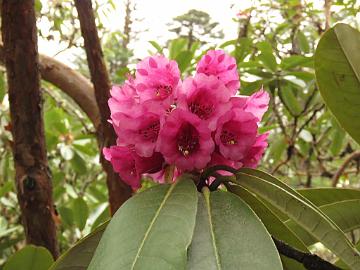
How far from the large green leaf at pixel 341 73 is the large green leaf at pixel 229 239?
0.25 m

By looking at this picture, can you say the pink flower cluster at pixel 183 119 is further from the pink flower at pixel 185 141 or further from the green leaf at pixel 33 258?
the green leaf at pixel 33 258

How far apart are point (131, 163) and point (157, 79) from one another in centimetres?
13

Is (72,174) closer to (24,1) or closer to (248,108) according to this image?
(24,1)

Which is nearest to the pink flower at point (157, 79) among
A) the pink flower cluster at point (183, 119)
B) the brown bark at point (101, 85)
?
the pink flower cluster at point (183, 119)

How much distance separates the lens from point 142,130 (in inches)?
27.9

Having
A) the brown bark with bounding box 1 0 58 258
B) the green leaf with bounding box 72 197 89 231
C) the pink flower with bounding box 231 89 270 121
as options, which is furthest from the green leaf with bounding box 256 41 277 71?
the pink flower with bounding box 231 89 270 121

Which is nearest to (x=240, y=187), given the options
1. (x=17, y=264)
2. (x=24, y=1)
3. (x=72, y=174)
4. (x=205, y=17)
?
(x=17, y=264)

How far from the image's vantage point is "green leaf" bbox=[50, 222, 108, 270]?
2.21 ft

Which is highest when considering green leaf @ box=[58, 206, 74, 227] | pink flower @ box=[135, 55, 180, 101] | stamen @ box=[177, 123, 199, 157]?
pink flower @ box=[135, 55, 180, 101]

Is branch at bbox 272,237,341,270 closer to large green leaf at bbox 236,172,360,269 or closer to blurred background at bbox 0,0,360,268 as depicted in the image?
large green leaf at bbox 236,172,360,269

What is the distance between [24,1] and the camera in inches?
41.3

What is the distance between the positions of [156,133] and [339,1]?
1582mm

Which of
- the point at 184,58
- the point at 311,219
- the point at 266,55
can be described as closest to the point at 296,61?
the point at 266,55

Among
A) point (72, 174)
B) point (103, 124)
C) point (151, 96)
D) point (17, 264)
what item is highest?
point (151, 96)
